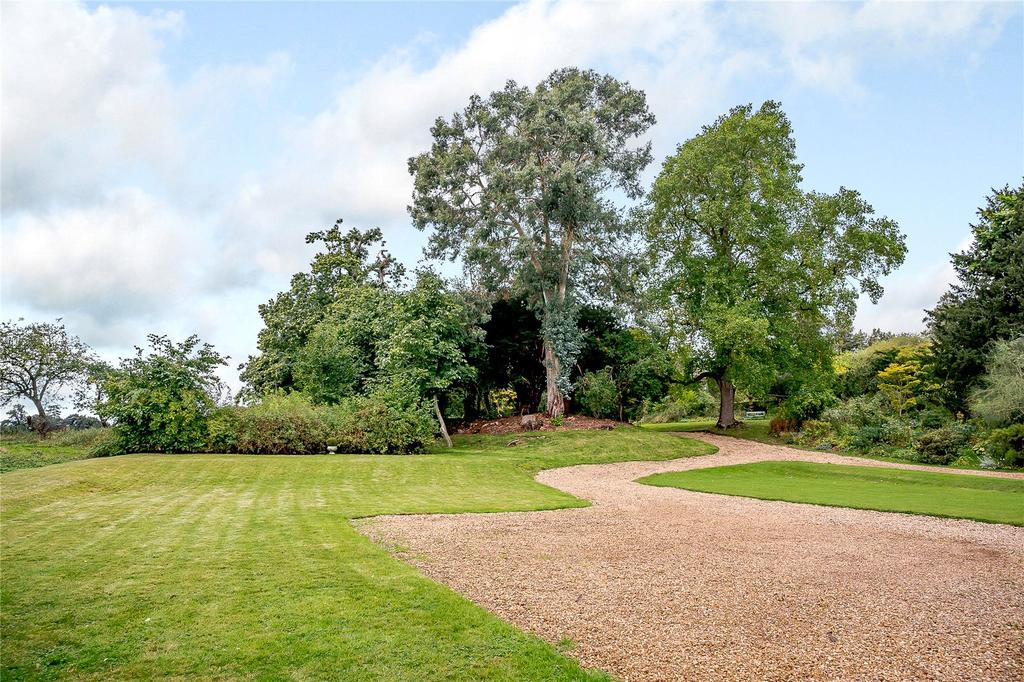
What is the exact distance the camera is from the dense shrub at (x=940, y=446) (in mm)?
21562

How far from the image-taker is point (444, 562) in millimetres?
7664

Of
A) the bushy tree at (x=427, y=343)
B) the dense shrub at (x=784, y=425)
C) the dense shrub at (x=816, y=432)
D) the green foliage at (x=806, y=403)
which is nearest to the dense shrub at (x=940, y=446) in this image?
the dense shrub at (x=816, y=432)

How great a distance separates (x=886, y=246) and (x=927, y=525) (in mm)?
22546

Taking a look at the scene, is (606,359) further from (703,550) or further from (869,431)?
(703,550)

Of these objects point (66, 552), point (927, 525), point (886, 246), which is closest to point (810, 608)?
point (927, 525)

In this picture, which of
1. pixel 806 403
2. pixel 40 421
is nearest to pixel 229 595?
pixel 806 403

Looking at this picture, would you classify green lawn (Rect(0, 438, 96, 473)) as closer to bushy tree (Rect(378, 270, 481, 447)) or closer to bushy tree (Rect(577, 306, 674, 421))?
bushy tree (Rect(378, 270, 481, 447))

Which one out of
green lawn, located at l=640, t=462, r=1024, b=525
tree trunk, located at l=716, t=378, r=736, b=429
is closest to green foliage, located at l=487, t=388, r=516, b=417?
tree trunk, located at l=716, t=378, r=736, b=429

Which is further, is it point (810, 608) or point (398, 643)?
point (810, 608)

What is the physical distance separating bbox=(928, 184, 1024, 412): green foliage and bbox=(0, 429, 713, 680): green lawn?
22083 millimetres

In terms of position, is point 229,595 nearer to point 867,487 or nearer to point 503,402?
point 867,487

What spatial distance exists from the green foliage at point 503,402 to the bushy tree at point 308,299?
9.44 m

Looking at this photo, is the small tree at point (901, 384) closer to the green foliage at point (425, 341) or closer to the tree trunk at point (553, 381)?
the tree trunk at point (553, 381)

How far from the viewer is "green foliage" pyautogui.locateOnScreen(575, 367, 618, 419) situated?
96.4ft
